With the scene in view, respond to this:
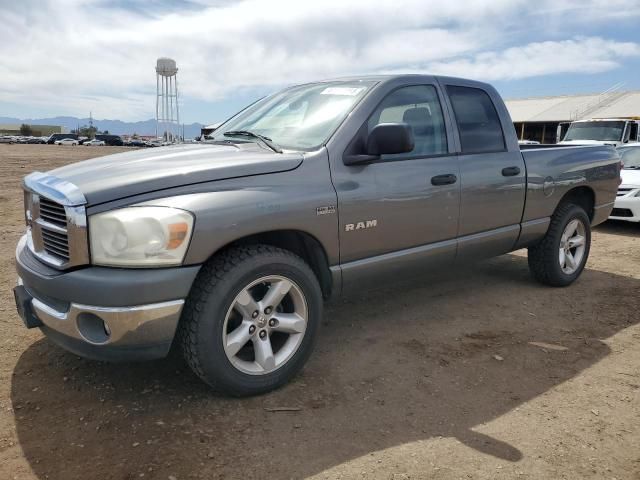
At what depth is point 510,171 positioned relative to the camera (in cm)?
449

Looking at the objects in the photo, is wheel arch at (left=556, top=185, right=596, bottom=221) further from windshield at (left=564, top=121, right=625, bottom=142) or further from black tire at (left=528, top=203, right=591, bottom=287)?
windshield at (left=564, top=121, right=625, bottom=142)

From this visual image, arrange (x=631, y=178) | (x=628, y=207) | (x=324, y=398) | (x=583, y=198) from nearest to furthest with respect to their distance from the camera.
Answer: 1. (x=324, y=398)
2. (x=583, y=198)
3. (x=628, y=207)
4. (x=631, y=178)

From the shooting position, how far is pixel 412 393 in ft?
10.5

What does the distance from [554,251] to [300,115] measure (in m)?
2.83

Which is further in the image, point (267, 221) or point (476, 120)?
point (476, 120)

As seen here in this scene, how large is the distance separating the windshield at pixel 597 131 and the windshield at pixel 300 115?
12497 millimetres

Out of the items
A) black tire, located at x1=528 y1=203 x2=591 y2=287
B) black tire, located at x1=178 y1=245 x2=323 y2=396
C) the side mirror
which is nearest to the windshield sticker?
the side mirror

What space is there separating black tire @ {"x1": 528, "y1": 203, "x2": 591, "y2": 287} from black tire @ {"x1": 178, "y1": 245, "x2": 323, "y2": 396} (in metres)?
2.95

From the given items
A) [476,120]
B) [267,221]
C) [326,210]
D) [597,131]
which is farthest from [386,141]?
[597,131]

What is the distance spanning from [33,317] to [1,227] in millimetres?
5794

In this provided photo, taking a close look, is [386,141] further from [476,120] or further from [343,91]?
[476,120]

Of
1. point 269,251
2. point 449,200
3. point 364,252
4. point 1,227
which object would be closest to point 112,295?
Result: point 269,251

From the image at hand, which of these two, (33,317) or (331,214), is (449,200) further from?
(33,317)

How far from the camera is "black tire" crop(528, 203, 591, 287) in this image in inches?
201
